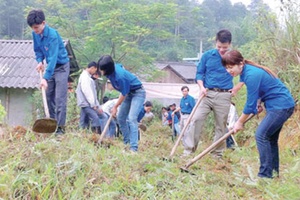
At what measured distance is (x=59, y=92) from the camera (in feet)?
15.9

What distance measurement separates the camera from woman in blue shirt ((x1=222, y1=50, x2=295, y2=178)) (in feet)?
12.3

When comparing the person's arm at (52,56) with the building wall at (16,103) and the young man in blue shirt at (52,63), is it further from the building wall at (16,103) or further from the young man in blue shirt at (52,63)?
the building wall at (16,103)

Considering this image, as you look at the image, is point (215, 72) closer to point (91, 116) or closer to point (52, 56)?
point (52, 56)

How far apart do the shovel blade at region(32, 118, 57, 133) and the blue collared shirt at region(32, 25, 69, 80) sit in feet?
2.15

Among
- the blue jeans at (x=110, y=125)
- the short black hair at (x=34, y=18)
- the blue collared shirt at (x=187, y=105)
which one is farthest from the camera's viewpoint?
the blue collared shirt at (x=187, y=105)

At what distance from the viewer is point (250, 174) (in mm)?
3857

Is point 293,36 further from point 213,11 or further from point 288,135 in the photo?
Answer: point 213,11

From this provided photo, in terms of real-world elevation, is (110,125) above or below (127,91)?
below

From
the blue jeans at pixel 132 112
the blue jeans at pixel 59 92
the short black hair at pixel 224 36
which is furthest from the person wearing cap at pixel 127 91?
the short black hair at pixel 224 36

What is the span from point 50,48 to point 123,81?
990mm

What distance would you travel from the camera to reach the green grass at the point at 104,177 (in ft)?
9.31

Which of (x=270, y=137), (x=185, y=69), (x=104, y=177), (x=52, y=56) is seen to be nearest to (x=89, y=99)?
(x=52, y=56)

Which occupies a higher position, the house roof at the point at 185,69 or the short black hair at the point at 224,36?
the short black hair at the point at 224,36

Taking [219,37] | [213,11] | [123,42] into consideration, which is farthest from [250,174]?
[213,11]
